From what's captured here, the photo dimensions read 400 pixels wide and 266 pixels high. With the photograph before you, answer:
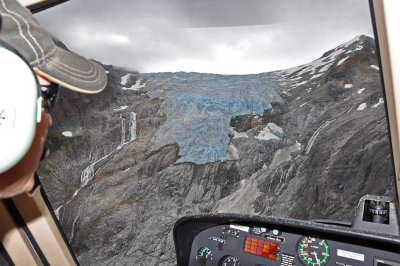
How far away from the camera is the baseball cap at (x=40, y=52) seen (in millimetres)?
708

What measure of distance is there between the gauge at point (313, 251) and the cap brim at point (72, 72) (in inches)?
49.7

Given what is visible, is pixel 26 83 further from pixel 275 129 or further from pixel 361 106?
pixel 275 129

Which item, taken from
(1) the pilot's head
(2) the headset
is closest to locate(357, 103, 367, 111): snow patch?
(1) the pilot's head

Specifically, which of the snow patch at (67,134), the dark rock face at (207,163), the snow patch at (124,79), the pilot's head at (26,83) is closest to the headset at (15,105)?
the pilot's head at (26,83)

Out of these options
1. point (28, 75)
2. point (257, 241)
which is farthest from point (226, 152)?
point (28, 75)

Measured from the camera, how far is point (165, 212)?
4113 millimetres

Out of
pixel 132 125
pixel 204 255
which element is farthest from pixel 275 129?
pixel 204 255

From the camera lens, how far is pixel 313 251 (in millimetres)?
1465

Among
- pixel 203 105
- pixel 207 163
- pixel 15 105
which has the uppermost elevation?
pixel 15 105

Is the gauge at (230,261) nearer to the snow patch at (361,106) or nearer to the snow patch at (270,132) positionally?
the snow patch at (361,106)

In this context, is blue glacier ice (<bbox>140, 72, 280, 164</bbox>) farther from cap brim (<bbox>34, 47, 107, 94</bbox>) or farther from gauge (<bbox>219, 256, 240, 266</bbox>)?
cap brim (<bbox>34, 47, 107, 94</bbox>)

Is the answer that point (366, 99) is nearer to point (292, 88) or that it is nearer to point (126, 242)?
point (292, 88)

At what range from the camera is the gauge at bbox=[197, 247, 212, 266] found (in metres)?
1.76

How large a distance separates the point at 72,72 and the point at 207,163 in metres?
3.28
